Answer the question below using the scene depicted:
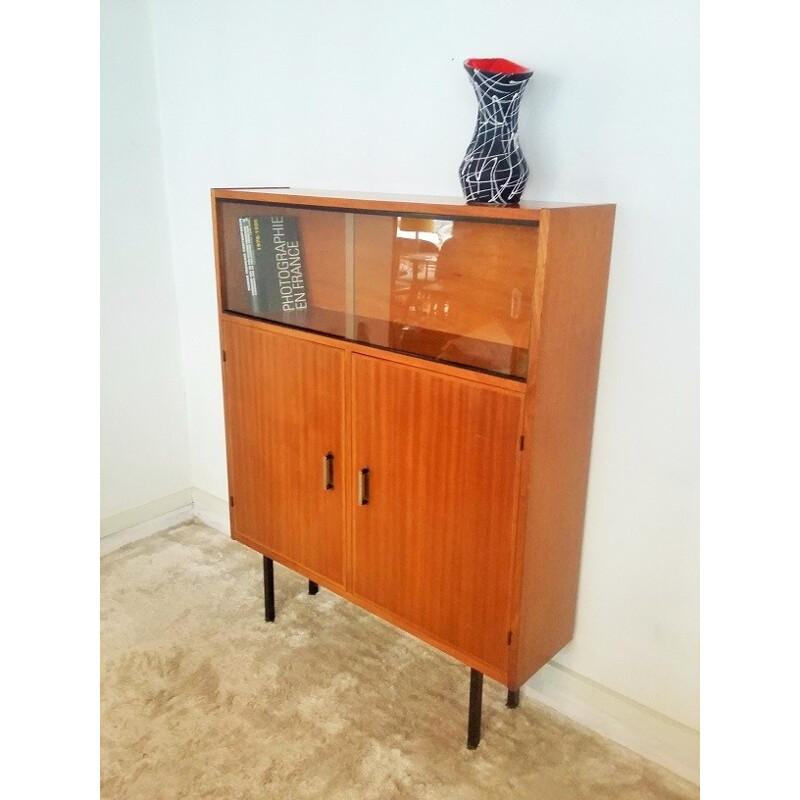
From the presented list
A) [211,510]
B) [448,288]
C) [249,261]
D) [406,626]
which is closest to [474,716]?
[406,626]

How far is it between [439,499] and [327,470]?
1.28 ft

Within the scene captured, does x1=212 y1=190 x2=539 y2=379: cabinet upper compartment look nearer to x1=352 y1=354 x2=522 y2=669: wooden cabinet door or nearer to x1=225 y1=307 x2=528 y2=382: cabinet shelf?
x1=225 y1=307 x2=528 y2=382: cabinet shelf

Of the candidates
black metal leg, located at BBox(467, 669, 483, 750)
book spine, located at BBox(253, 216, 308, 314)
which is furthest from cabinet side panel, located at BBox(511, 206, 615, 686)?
book spine, located at BBox(253, 216, 308, 314)

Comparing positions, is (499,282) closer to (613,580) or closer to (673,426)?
(673,426)

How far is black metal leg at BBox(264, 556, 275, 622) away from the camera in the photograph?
2309 millimetres

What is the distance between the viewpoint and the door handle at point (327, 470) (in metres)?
1.92

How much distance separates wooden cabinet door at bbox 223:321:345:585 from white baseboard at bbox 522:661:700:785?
0.69 meters

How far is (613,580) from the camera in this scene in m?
1.80

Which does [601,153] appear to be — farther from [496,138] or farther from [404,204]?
[404,204]

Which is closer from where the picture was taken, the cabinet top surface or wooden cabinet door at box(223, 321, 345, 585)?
the cabinet top surface
